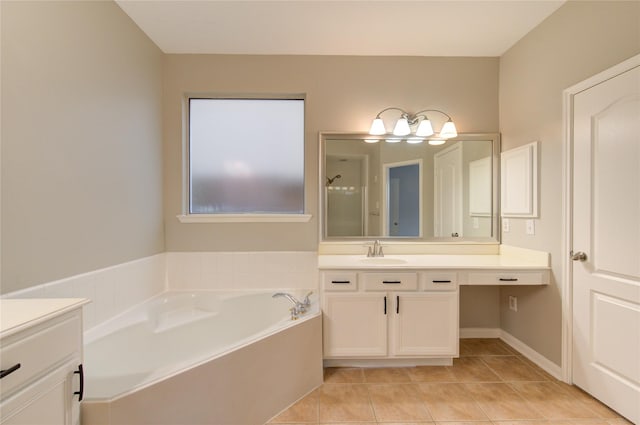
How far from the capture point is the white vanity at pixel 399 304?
2.09 metres

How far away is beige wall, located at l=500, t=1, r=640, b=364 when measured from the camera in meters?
1.68

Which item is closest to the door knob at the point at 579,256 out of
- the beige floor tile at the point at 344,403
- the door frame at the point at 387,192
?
the door frame at the point at 387,192

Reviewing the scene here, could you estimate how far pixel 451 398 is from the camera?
72.7 inches

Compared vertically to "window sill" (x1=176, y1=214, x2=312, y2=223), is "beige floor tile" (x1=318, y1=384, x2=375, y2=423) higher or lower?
lower

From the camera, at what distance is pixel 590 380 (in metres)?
1.80

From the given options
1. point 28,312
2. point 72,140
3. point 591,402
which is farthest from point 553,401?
point 72,140

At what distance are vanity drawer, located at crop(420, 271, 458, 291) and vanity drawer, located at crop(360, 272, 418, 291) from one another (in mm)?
98

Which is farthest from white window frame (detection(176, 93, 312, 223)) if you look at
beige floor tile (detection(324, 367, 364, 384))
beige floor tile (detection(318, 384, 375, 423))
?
beige floor tile (detection(318, 384, 375, 423))

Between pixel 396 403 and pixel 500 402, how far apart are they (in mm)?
647

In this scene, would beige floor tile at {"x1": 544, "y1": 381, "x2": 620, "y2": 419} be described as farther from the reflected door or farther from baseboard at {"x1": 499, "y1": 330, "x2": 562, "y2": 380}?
the reflected door

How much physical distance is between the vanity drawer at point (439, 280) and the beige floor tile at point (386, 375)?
2.08 feet

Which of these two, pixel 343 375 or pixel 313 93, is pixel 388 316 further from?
pixel 313 93

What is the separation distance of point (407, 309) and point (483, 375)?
2.35 ft

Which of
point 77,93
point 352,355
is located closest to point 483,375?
point 352,355
